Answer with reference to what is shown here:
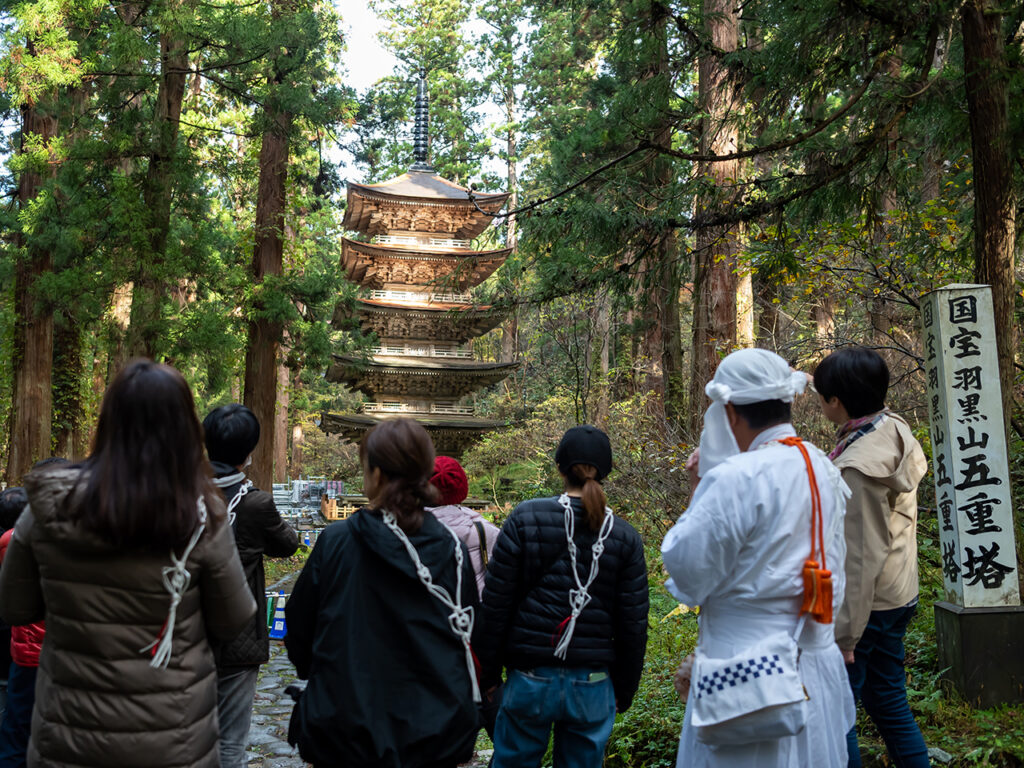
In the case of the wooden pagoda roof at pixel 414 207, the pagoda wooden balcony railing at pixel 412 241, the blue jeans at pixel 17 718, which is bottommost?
the blue jeans at pixel 17 718

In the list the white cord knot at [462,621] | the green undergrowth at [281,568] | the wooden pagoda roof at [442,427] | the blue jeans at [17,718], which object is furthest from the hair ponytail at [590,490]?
the wooden pagoda roof at [442,427]

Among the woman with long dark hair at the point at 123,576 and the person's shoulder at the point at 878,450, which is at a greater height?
the person's shoulder at the point at 878,450

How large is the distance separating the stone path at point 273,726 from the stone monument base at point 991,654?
2281 mm

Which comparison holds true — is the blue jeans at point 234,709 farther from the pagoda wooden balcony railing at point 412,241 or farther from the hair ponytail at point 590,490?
the pagoda wooden balcony railing at point 412,241

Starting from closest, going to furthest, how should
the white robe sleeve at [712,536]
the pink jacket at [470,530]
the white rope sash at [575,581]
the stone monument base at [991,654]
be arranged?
the white robe sleeve at [712,536]
the white rope sash at [575,581]
the pink jacket at [470,530]
the stone monument base at [991,654]

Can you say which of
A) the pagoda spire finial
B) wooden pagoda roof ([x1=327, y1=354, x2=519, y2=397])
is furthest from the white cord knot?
the pagoda spire finial

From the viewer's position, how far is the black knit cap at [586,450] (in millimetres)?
2676

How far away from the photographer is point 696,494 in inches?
81.1

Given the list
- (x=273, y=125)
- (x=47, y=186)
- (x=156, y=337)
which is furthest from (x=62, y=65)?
(x=156, y=337)

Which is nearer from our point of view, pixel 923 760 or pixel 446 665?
pixel 446 665

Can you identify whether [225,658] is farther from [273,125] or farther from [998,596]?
[273,125]

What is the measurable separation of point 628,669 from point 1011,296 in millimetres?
3117

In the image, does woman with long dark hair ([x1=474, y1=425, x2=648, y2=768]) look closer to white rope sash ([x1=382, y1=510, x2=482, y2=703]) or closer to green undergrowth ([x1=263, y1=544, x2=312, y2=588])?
white rope sash ([x1=382, y1=510, x2=482, y2=703])

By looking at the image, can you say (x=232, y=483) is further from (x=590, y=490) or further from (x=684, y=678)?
(x=684, y=678)
